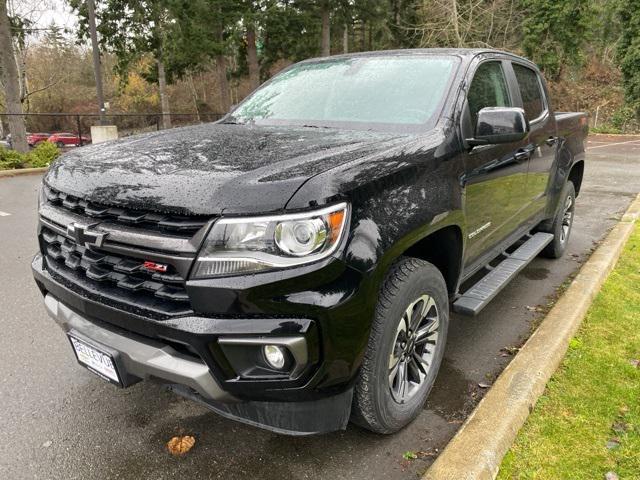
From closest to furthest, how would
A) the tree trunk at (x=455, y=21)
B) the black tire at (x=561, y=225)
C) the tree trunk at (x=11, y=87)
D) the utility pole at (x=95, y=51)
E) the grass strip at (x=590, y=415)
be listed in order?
the grass strip at (x=590, y=415) → the black tire at (x=561, y=225) → the tree trunk at (x=11, y=87) → the utility pole at (x=95, y=51) → the tree trunk at (x=455, y=21)

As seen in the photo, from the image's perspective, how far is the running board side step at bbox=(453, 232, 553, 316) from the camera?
115 inches

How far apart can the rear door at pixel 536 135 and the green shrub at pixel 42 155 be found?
454 inches

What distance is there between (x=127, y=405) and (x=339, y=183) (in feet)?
5.89

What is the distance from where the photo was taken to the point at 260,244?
6.01ft

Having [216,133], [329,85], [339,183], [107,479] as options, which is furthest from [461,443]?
[329,85]

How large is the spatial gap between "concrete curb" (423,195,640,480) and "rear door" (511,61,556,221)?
80 centimetres

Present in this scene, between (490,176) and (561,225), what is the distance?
7.87ft

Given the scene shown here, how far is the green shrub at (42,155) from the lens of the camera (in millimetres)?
12344

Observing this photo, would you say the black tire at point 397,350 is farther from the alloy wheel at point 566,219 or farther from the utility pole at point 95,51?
the utility pole at point 95,51

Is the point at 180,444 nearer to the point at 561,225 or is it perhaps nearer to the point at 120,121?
the point at 561,225

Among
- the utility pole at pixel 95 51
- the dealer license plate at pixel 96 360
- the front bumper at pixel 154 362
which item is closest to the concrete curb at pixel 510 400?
the front bumper at pixel 154 362

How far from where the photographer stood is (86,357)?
228 cm

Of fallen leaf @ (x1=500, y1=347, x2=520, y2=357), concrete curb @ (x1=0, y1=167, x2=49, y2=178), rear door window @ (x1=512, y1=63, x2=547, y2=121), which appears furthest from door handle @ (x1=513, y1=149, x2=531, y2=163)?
concrete curb @ (x1=0, y1=167, x2=49, y2=178)

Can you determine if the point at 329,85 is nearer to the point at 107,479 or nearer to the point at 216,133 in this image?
the point at 216,133
